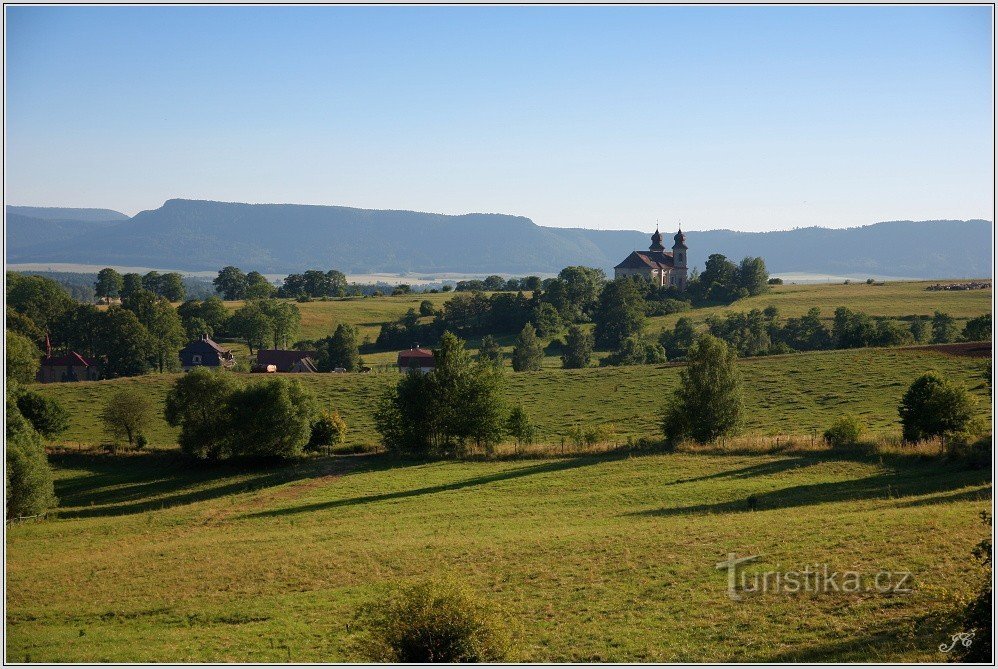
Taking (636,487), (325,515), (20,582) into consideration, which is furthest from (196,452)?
(636,487)

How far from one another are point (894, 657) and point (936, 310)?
9549 cm

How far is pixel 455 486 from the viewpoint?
34.8 meters

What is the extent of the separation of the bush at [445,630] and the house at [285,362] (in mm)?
68961

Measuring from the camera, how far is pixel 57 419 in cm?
4712

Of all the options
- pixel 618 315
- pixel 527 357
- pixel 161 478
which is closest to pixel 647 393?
pixel 527 357

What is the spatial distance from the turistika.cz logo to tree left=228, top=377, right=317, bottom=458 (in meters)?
27.0

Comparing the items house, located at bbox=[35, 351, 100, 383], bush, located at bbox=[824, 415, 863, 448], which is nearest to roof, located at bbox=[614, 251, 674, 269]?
house, located at bbox=[35, 351, 100, 383]

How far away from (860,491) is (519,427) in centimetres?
2010

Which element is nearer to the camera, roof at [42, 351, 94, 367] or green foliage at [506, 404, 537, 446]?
green foliage at [506, 404, 537, 446]

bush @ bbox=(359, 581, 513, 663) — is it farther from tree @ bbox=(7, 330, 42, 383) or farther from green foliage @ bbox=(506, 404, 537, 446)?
tree @ bbox=(7, 330, 42, 383)

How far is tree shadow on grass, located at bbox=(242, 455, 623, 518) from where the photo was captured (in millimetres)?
32438

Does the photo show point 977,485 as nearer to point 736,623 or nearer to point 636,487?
point 636,487

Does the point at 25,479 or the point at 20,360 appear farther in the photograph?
the point at 20,360

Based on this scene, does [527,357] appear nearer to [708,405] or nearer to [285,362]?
[285,362]
